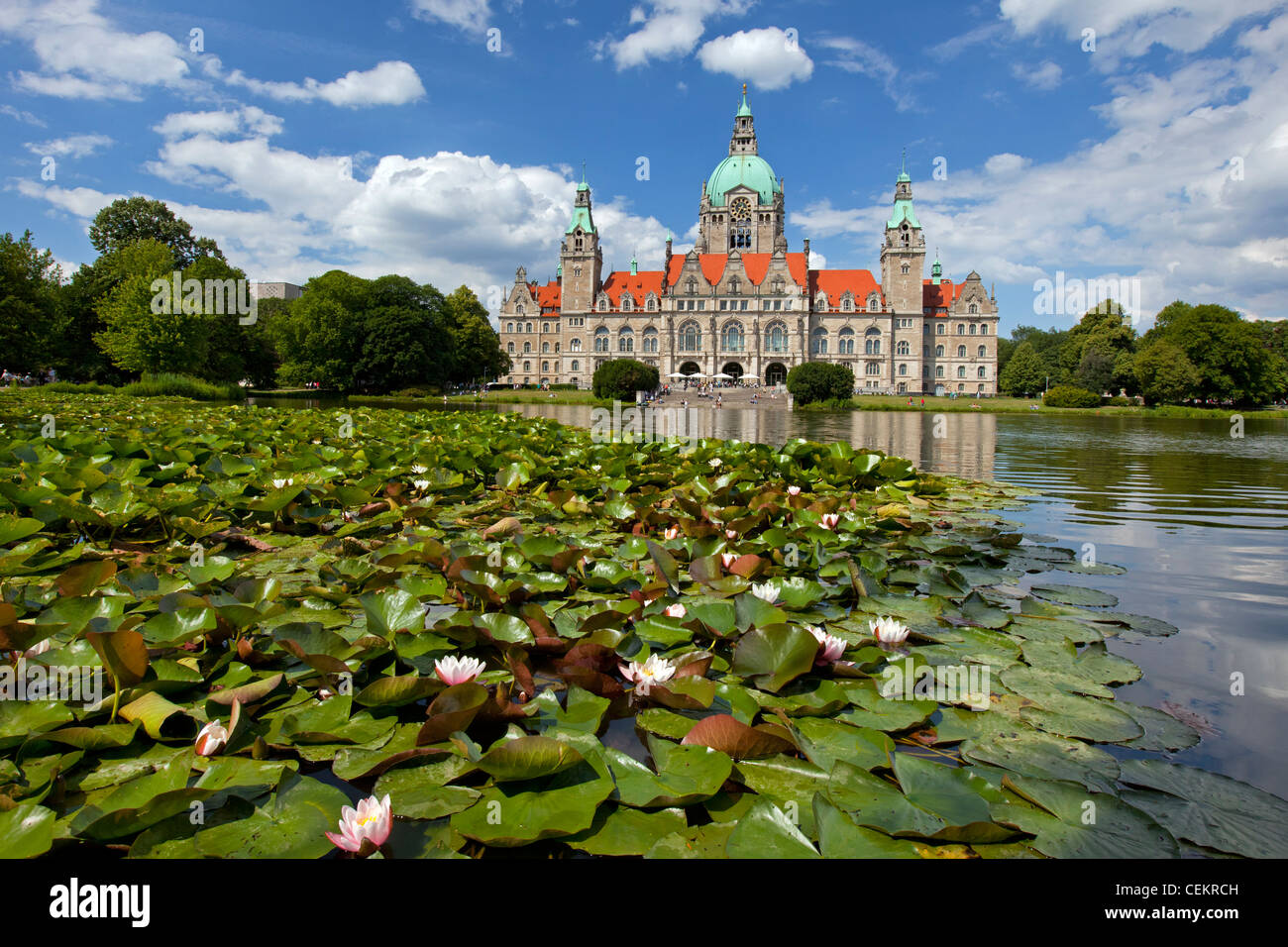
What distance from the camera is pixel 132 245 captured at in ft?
128

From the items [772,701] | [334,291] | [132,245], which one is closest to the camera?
[772,701]

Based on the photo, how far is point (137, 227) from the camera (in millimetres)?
44625

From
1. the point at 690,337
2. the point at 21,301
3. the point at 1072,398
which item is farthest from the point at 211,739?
the point at 690,337

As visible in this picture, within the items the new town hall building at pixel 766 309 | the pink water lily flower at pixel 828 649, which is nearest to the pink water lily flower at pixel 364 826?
the pink water lily flower at pixel 828 649

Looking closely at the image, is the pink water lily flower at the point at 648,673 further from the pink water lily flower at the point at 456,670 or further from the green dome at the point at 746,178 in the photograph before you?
the green dome at the point at 746,178

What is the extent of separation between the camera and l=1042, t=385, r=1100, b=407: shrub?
47250 millimetres

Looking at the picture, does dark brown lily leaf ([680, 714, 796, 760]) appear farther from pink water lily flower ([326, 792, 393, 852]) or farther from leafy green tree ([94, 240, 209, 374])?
leafy green tree ([94, 240, 209, 374])

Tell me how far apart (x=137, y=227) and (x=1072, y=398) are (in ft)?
225

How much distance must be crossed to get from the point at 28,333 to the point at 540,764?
33.2 metres

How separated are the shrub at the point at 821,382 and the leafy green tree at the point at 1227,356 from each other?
29234 mm

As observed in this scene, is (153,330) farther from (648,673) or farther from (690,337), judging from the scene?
(690,337)

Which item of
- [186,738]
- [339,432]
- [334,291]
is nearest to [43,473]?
[186,738]

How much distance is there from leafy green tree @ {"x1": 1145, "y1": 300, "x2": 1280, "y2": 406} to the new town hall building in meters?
25.2
